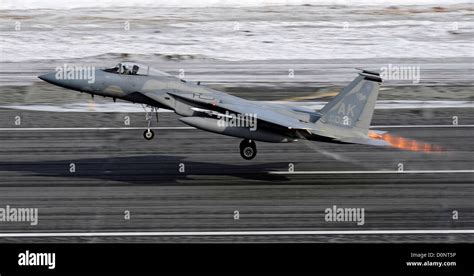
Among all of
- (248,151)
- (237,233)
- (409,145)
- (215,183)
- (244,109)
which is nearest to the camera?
(237,233)

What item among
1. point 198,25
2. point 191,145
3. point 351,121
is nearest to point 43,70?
point 198,25

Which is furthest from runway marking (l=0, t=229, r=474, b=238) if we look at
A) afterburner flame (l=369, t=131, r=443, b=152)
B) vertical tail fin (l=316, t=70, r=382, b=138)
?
afterburner flame (l=369, t=131, r=443, b=152)

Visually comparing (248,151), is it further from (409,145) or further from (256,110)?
(409,145)

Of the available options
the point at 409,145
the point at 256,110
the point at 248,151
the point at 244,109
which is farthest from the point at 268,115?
the point at 409,145

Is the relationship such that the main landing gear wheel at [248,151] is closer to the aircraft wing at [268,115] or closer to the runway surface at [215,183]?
the runway surface at [215,183]

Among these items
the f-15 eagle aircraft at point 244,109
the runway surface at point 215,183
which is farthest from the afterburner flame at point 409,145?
the f-15 eagle aircraft at point 244,109

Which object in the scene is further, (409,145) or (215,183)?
(409,145)

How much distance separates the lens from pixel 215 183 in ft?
92.9

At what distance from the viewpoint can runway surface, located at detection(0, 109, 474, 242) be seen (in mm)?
24750

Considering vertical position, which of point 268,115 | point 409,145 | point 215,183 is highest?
point 268,115

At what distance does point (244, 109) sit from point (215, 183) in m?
2.36
